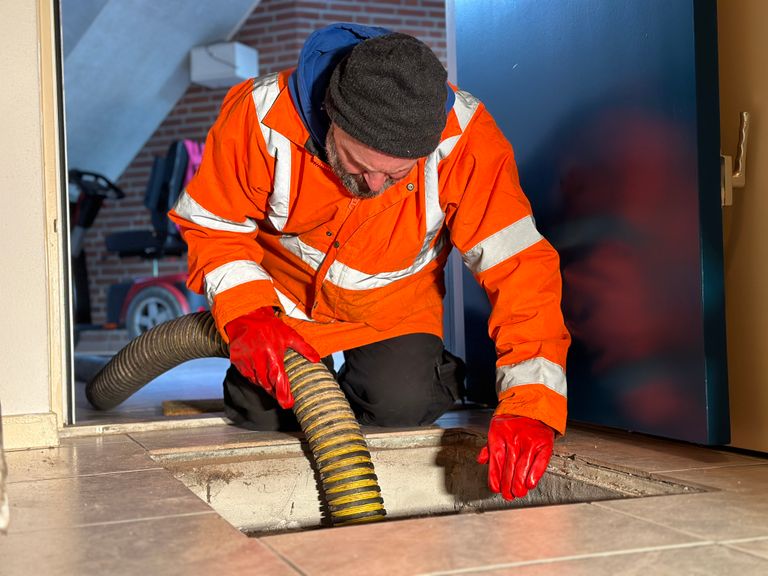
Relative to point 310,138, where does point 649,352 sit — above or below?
below

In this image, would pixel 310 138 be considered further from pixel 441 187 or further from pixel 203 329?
pixel 203 329

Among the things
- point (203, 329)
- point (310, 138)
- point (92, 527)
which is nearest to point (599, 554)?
point (92, 527)

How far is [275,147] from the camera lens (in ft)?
6.58

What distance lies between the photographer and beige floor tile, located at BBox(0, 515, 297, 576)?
3.92ft

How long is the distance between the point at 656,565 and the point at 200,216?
1.35 meters

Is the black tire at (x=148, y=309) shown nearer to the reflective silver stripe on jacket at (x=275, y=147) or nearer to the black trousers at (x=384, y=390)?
the black trousers at (x=384, y=390)

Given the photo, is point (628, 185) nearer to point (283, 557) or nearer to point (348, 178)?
point (348, 178)

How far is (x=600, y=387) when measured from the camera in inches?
91.0

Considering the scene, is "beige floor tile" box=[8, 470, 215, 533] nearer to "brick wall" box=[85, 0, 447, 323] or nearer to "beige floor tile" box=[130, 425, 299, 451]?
"beige floor tile" box=[130, 425, 299, 451]

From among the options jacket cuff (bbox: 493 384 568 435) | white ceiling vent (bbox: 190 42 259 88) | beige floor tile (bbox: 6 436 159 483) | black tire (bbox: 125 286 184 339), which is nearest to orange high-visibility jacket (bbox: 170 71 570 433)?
jacket cuff (bbox: 493 384 568 435)

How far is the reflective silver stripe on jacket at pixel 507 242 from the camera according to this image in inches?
76.5

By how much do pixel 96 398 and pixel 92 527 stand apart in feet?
5.26

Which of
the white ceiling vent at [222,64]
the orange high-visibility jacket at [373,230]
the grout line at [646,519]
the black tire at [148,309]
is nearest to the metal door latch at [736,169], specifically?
the orange high-visibility jacket at [373,230]

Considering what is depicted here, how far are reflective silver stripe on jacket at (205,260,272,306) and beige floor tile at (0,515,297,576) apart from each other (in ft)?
2.42
